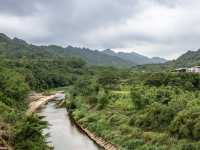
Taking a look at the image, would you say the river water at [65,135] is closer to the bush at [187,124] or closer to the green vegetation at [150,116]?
the green vegetation at [150,116]

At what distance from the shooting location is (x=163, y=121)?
5028 centimetres

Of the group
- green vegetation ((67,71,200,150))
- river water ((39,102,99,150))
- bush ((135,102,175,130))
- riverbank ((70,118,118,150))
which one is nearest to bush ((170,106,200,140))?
green vegetation ((67,71,200,150))

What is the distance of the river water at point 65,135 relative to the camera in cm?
5422

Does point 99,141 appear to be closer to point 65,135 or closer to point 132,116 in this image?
point 132,116

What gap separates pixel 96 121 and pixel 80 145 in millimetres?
9693

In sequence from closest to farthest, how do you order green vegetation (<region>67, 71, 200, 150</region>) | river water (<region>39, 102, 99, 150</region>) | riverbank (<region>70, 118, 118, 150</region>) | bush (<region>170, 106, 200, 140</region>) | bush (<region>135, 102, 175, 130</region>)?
bush (<region>170, 106, 200, 140</region>) → green vegetation (<region>67, 71, 200, 150</region>) → bush (<region>135, 102, 175, 130</region>) → riverbank (<region>70, 118, 118, 150</region>) → river water (<region>39, 102, 99, 150</region>)

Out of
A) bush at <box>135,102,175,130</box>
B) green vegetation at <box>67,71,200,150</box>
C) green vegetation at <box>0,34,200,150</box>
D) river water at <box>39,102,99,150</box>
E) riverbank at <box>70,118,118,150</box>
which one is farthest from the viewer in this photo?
river water at <box>39,102,99,150</box>

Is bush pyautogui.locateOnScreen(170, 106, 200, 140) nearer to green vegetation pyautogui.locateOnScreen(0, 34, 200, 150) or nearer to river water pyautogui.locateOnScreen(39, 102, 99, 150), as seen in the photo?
green vegetation pyautogui.locateOnScreen(0, 34, 200, 150)

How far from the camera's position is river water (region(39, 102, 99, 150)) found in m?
54.2

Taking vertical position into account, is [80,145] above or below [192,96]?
below

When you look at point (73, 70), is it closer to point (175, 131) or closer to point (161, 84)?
point (161, 84)

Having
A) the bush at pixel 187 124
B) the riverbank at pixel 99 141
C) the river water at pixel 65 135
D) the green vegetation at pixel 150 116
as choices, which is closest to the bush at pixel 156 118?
the green vegetation at pixel 150 116

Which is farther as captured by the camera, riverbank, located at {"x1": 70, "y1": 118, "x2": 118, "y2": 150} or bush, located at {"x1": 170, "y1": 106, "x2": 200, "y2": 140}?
riverbank, located at {"x1": 70, "y1": 118, "x2": 118, "y2": 150}

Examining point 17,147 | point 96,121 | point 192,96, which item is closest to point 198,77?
point 192,96
